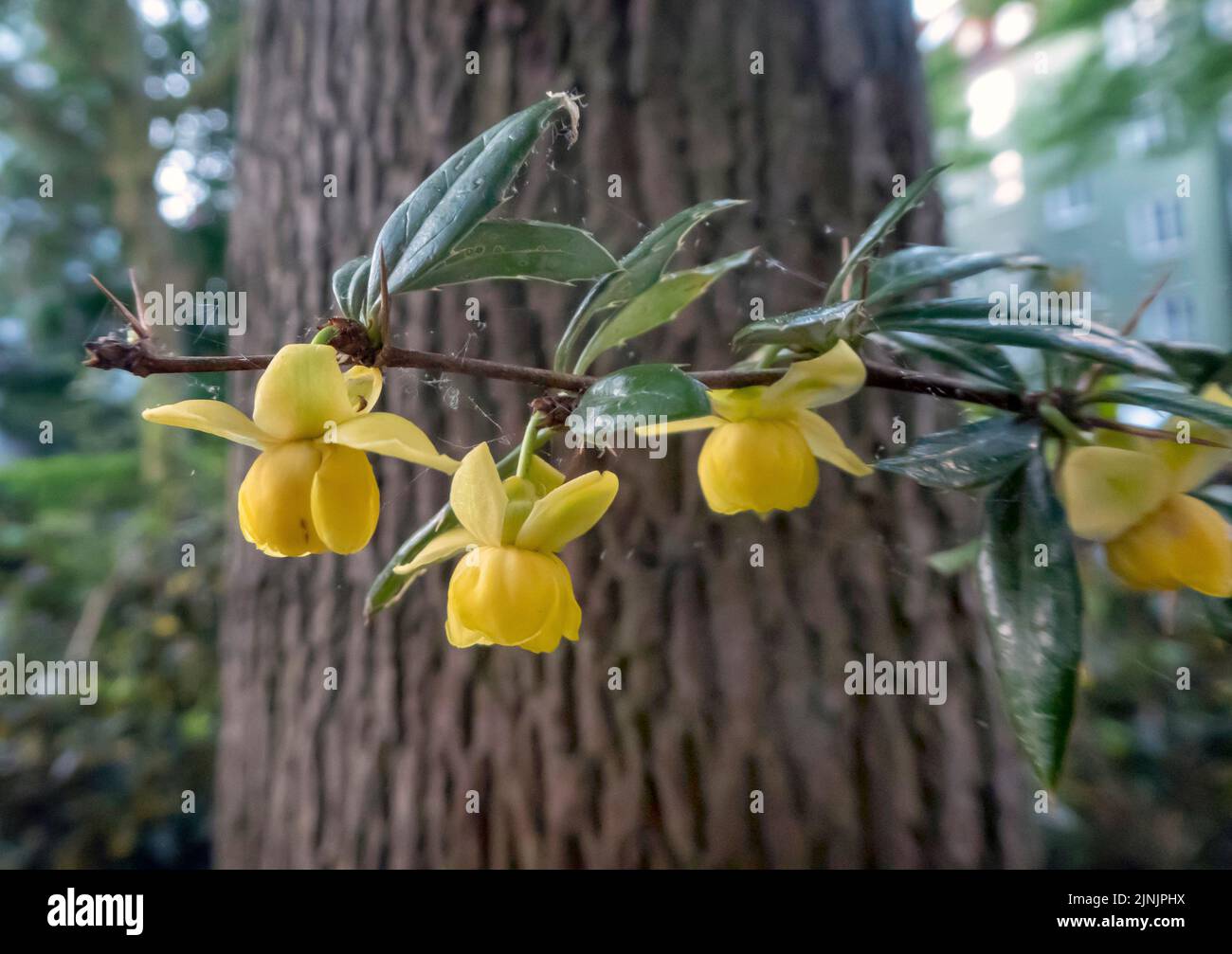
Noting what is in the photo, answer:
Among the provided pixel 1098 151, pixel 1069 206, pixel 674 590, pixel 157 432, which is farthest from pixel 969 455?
pixel 1098 151

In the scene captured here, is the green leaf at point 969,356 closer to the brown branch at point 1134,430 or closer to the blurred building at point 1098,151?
the brown branch at point 1134,430

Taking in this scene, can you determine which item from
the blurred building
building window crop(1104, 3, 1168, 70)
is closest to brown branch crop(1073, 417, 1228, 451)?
the blurred building

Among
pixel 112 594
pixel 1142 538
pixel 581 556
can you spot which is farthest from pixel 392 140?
pixel 112 594

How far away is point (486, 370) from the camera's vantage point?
351 mm

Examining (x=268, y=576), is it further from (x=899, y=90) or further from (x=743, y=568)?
(x=899, y=90)

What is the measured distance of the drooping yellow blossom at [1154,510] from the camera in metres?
0.38

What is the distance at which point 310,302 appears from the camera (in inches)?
28.6

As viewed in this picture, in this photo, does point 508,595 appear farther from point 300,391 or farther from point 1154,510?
point 1154,510

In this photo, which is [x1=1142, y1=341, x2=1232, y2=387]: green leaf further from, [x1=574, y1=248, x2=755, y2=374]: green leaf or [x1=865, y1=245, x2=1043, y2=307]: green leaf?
[x1=574, y1=248, x2=755, y2=374]: green leaf

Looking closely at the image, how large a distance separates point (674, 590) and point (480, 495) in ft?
→ 1.43

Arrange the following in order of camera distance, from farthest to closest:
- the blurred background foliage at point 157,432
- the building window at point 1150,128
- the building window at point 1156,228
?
the building window at point 1150,128
the blurred background foliage at point 157,432
the building window at point 1156,228

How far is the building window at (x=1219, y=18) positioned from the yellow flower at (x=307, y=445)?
158cm

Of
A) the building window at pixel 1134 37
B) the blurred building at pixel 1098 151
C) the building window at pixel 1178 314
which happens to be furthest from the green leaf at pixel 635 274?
the building window at pixel 1134 37
